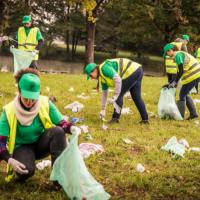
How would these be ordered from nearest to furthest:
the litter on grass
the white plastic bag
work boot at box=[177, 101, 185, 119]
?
the litter on grass → the white plastic bag → work boot at box=[177, 101, 185, 119]

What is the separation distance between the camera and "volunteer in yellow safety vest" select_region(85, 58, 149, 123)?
7934mm

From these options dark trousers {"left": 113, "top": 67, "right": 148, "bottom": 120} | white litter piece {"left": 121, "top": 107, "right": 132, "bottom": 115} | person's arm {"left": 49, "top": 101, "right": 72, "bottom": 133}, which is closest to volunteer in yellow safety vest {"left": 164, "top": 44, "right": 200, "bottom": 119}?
dark trousers {"left": 113, "top": 67, "right": 148, "bottom": 120}

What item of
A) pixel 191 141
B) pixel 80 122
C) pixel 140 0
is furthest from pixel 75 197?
pixel 140 0

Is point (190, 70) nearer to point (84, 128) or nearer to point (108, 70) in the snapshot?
point (108, 70)

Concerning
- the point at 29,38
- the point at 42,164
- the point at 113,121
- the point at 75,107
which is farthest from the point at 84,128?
the point at 29,38

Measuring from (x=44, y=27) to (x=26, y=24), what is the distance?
3190cm

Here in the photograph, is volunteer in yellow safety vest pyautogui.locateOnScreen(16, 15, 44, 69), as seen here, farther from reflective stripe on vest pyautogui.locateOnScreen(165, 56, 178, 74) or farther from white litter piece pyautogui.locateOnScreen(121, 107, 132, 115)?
reflective stripe on vest pyautogui.locateOnScreen(165, 56, 178, 74)

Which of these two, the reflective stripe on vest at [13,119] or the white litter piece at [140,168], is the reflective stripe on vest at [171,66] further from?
the reflective stripe on vest at [13,119]

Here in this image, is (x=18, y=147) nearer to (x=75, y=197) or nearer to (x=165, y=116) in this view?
(x=75, y=197)

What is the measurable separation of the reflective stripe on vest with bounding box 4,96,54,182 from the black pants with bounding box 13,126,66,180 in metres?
0.08

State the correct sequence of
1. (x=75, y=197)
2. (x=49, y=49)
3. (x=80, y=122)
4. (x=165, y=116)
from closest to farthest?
(x=75, y=197), (x=80, y=122), (x=165, y=116), (x=49, y=49)

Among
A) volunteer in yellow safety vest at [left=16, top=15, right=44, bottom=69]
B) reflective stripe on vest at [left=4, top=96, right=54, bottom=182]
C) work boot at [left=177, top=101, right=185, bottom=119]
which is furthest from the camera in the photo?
volunteer in yellow safety vest at [left=16, top=15, right=44, bottom=69]

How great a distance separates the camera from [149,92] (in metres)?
14.5

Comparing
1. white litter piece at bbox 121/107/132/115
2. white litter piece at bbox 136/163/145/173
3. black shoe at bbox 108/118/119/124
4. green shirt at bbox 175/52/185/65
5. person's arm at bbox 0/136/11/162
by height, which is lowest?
white litter piece at bbox 121/107/132/115
